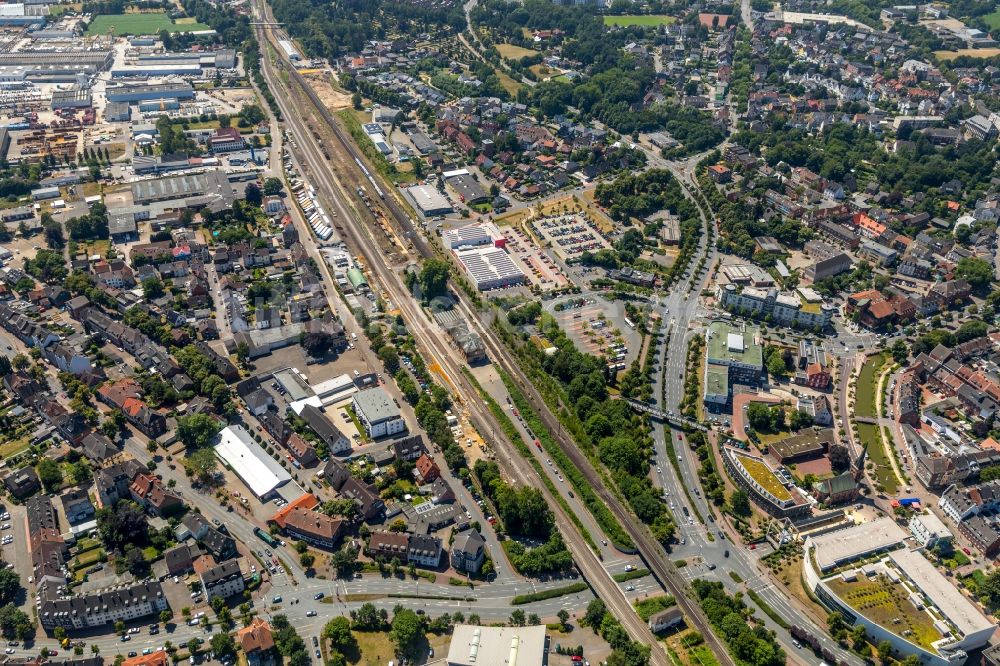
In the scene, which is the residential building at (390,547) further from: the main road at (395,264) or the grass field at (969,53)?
the grass field at (969,53)

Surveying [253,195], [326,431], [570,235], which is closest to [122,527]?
[326,431]

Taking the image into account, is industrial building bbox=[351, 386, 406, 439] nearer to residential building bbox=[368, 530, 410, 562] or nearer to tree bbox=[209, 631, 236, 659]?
residential building bbox=[368, 530, 410, 562]

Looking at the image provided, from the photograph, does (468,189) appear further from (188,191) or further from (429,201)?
(188,191)

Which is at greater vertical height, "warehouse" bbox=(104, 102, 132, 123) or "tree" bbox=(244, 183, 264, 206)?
"tree" bbox=(244, 183, 264, 206)

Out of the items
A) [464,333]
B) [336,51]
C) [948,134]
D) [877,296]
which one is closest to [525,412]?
[464,333]

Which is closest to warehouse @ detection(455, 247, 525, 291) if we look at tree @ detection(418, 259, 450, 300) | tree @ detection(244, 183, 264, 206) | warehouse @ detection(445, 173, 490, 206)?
tree @ detection(418, 259, 450, 300)

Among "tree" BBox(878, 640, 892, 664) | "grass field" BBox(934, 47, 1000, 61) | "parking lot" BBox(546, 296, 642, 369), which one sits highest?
"grass field" BBox(934, 47, 1000, 61)

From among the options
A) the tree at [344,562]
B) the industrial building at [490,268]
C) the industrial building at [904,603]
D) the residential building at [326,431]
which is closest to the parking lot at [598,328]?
the industrial building at [490,268]
